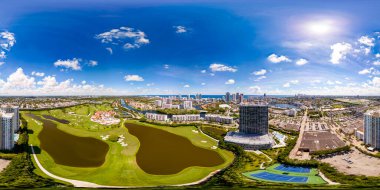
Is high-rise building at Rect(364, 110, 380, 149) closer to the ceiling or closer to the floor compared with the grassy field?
closer to the ceiling

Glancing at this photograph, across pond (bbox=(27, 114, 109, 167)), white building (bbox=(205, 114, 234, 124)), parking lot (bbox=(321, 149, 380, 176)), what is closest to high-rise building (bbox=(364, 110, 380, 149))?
parking lot (bbox=(321, 149, 380, 176))

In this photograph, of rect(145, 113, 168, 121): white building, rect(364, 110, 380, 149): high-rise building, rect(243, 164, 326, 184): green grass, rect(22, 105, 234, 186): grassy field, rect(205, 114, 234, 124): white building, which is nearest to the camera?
rect(22, 105, 234, 186): grassy field

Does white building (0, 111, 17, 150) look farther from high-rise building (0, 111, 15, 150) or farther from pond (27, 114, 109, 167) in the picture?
pond (27, 114, 109, 167)

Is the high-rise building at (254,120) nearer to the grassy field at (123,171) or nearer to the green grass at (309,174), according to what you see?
the grassy field at (123,171)

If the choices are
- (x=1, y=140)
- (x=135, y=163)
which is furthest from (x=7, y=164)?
(x=135, y=163)

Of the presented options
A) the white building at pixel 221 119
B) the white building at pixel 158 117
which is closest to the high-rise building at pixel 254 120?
the white building at pixel 221 119

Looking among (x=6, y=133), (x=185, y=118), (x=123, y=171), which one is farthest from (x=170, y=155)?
(x=185, y=118)

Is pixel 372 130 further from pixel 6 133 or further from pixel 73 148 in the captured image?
pixel 6 133
